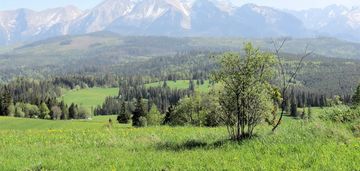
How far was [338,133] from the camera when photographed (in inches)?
691

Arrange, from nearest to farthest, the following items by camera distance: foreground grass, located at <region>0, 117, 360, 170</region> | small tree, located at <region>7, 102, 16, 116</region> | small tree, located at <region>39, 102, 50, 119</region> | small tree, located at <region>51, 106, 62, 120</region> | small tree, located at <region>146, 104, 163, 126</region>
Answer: foreground grass, located at <region>0, 117, 360, 170</region>, small tree, located at <region>146, 104, 163, 126</region>, small tree, located at <region>7, 102, 16, 116</region>, small tree, located at <region>51, 106, 62, 120</region>, small tree, located at <region>39, 102, 50, 119</region>

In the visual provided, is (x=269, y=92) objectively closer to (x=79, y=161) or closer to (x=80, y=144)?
(x=79, y=161)

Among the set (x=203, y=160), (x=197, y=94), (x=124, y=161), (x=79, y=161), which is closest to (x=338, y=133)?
(x=203, y=160)

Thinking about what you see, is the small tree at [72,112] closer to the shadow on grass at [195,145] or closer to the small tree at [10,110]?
the small tree at [10,110]

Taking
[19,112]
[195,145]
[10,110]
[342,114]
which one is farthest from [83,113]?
[342,114]

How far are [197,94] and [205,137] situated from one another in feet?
203

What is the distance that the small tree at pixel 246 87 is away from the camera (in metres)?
20.2

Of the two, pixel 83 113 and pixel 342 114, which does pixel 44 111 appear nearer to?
pixel 83 113

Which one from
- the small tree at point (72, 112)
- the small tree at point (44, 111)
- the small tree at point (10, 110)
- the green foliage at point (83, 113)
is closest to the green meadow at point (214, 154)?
the small tree at point (10, 110)

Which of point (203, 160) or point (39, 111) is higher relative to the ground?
point (203, 160)

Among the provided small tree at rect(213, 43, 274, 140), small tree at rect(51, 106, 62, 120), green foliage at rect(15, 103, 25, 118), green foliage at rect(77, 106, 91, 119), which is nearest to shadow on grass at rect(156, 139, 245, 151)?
small tree at rect(213, 43, 274, 140)

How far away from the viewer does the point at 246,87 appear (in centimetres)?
2022

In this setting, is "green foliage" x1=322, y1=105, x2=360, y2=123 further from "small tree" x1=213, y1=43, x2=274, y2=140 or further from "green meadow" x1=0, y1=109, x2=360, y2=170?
"small tree" x1=213, y1=43, x2=274, y2=140

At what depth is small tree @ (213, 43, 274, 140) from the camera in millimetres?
20172
